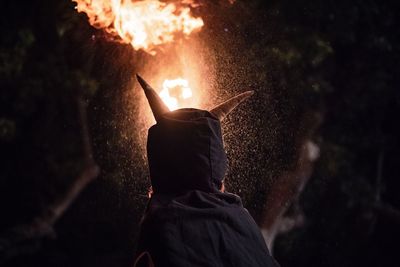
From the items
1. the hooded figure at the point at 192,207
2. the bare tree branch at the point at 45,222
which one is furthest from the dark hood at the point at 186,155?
the bare tree branch at the point at 45,222

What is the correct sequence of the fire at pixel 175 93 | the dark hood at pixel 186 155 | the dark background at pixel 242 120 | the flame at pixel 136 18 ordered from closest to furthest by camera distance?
the dark hood at pixel 186 155 → the fire at pixel 175 93 → the flame at pixel 136 18 → the dark background at pixel 242 120

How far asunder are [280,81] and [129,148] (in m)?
2.68

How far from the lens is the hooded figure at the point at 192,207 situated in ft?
8.46

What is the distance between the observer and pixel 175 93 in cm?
457

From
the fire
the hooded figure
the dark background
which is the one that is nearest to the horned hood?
the hooded figure

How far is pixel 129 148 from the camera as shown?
7.48 meters

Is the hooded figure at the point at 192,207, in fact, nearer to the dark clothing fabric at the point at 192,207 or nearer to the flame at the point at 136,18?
the dark clothing fabric at the point at 192,207

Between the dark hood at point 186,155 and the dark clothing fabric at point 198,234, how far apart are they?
8cm

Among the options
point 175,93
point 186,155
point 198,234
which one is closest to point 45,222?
point 175,93

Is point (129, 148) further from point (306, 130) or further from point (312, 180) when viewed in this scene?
point (312, 180)

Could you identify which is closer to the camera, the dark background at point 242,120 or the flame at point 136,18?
the flame at point 136,18

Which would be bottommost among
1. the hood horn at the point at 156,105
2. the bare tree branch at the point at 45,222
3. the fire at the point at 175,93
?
the bare tree branch at the point at 45,222

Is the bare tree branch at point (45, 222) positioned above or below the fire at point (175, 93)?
below

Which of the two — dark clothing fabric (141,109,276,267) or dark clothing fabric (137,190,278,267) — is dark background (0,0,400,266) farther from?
dark clothing fabric (137,190,278,267)
